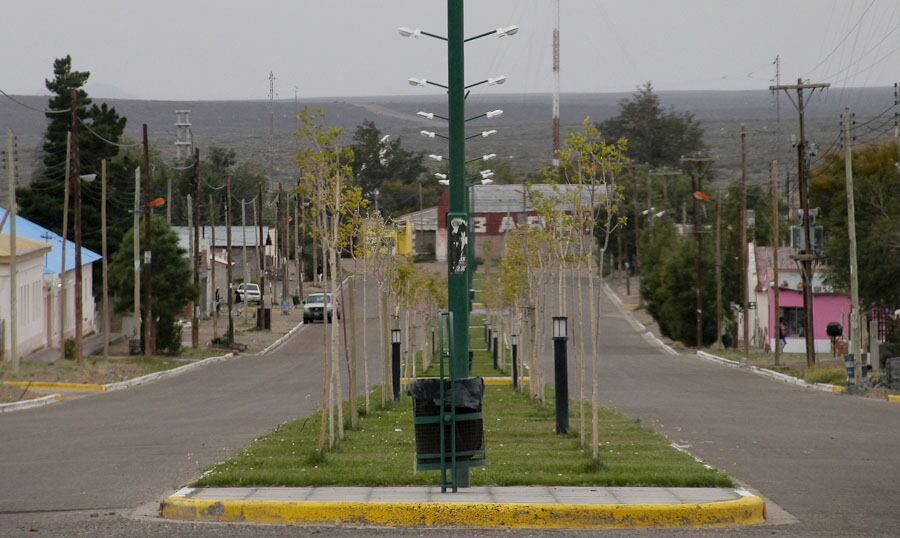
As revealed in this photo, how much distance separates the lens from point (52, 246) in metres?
51.6

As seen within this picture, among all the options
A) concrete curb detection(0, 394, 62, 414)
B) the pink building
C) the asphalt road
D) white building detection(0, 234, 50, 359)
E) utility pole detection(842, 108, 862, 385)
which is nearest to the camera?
the asphalt road

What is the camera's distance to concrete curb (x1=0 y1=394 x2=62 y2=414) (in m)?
28.6

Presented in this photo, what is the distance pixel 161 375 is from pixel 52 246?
1315 centimetres

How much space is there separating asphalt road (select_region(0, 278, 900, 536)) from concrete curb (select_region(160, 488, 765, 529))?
0.28 meters

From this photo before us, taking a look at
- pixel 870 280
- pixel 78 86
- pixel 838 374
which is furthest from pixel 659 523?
pixel 78 86

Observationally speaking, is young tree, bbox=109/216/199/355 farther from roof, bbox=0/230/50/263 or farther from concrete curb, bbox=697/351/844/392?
concrete curb, bbox=697/351/844/392

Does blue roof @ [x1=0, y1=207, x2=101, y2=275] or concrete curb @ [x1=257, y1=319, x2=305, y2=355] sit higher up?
blue roof @ [x1=0, y1=207, x2=101, y2=275]

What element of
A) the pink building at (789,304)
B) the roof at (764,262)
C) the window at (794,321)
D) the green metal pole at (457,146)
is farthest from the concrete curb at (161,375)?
the window at (794,321)

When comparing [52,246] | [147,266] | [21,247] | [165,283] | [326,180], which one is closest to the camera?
[326,180]

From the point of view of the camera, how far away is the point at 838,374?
37625 mm

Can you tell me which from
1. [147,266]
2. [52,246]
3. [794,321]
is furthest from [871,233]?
[52,246]

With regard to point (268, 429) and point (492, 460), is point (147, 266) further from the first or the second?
point (492, 460)

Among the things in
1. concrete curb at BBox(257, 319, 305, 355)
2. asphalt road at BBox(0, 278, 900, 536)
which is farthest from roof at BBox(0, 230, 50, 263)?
concrete curb at BBox(257, 319, 305, 355)

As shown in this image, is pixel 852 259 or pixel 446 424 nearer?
pixel 446 424
